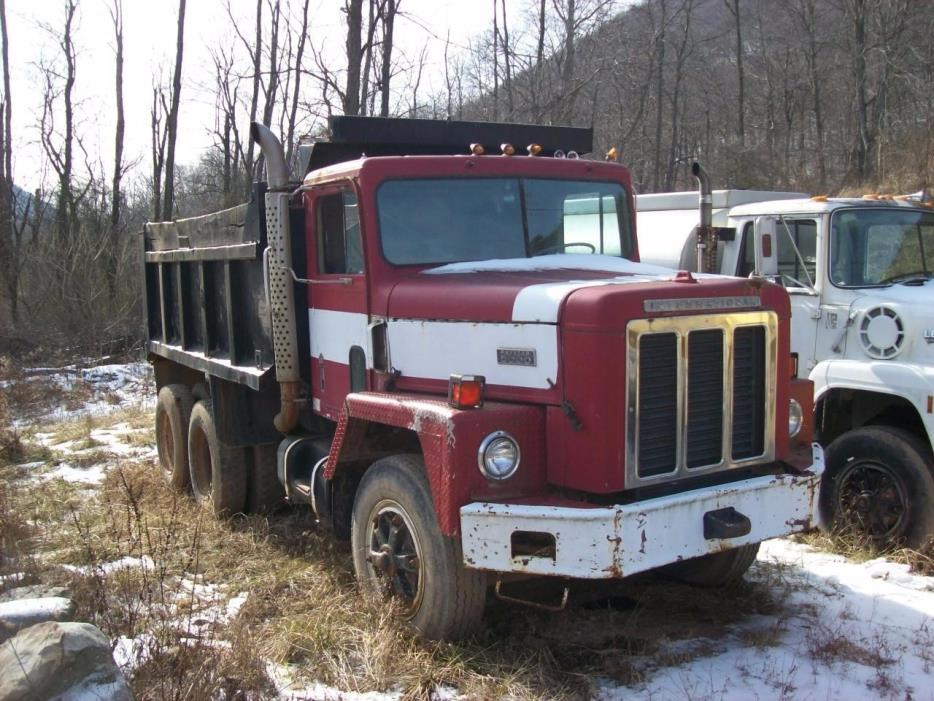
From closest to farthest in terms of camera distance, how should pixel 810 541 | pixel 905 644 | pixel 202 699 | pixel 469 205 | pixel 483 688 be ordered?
pixel 202 699
pixel 483 688
pixel 905 644
pixel 469 205
pixel 810 541

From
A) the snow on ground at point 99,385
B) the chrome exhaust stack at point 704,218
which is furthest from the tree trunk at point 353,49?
the chrome exhaust stack at point 704,218

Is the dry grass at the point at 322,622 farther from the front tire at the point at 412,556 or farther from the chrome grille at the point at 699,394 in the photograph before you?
the chrome grille at the point at 699,394

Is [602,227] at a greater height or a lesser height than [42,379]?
greater

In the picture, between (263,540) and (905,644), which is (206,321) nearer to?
(263,540)

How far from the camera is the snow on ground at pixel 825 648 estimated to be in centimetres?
400

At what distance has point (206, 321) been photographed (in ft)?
23.6

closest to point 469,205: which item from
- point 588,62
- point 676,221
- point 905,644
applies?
point 905,644

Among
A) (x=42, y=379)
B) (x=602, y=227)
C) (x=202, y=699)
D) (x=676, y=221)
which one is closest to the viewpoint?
(x=202, y=699)

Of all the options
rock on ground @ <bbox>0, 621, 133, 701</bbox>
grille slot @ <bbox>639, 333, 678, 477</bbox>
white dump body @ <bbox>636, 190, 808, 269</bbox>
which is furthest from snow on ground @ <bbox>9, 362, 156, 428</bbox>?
grille slot @ <bbox>639, 333, 678, 477</bbox>

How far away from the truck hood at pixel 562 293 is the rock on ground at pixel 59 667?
86.6 inches

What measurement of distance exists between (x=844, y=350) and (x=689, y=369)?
2.74 metres

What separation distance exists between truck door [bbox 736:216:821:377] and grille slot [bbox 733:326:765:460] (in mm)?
2341

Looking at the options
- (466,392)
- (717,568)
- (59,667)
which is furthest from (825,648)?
(59,667)

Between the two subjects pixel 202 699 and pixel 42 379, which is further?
pixel 42 379
